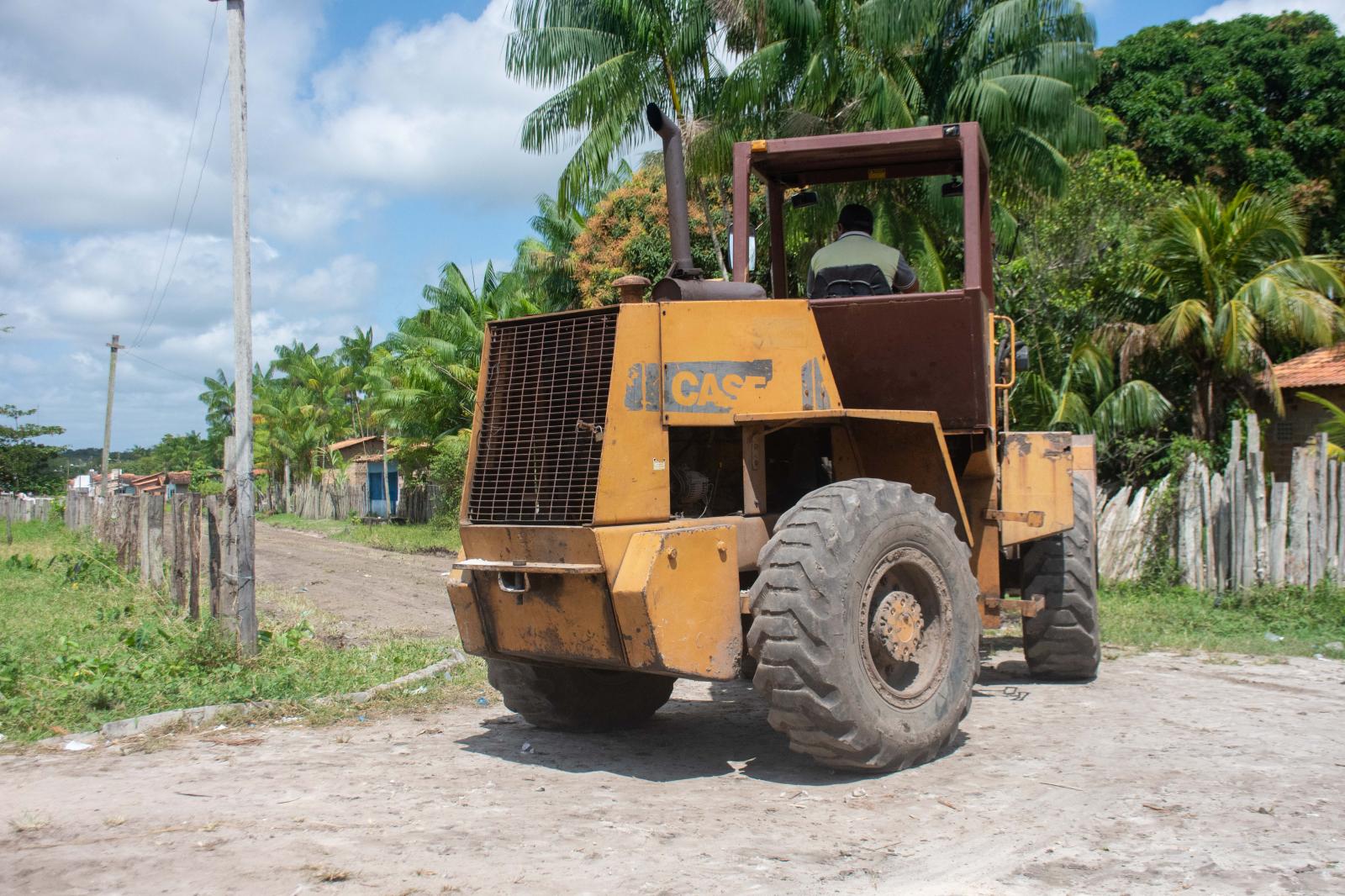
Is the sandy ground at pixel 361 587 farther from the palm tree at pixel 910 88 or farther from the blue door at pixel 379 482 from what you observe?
the blue door at pixel 379 482

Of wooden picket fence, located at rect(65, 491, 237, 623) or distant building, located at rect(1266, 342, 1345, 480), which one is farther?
distant building, located at rect(1266, 342, 1345, 480)

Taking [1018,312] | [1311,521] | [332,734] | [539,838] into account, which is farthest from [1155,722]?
[1018,312]

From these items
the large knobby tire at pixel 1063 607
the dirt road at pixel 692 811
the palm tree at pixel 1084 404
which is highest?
the palm tree at pixel 1084 404

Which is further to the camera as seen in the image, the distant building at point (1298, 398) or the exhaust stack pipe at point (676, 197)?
the distant building at point (1298, 398)

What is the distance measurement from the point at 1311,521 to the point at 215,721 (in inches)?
403

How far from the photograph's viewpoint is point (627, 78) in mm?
19125

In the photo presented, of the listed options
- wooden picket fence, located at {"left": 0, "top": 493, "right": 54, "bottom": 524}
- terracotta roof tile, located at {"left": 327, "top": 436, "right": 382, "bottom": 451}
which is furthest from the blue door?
wooden picket fence, located at {"left": 0, "top": 493, "right": 54, "bottom": 524}

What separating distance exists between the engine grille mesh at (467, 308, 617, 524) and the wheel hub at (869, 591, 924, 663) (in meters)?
1.46

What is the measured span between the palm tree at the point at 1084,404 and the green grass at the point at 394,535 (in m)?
9.49

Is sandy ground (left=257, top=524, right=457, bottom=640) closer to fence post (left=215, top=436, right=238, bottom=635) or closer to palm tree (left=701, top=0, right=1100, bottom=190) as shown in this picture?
fence post (left=215, top=436, right=238, bottom=635)

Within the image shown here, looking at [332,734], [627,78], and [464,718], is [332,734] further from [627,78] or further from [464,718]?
[627,78]

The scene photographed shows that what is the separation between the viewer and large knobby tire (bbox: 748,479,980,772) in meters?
5.09

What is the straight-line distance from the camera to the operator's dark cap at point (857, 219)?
7.03m

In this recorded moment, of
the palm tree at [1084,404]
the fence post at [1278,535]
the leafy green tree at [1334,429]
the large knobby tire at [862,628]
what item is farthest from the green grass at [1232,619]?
the palm tree at [1084,404]
